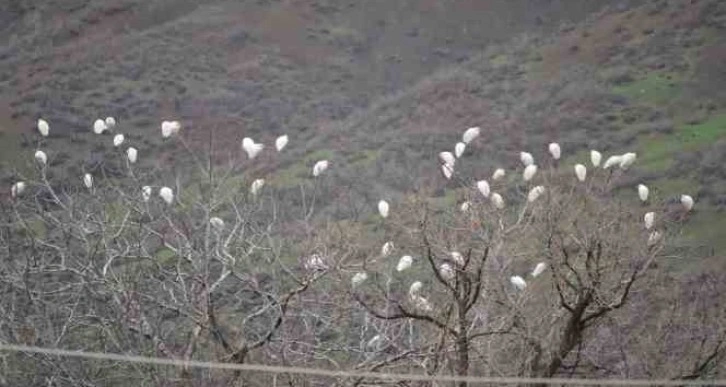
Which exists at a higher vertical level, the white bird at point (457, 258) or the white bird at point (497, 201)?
the white bird at point (497, 201)

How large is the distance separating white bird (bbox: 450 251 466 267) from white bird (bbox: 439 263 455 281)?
164 millimetres

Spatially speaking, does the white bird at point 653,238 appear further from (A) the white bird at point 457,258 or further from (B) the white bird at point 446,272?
(B) the white bird at point 446,272

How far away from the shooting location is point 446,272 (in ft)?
31.5

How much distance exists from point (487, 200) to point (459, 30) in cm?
3928

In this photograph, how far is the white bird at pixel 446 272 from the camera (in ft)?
31.1

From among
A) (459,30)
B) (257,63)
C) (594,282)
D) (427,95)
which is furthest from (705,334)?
(459,30)

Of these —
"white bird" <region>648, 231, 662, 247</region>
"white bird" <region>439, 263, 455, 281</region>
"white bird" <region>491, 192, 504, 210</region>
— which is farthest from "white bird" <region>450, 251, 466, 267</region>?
"white bird" <region>648, 231, 662, 247</region>

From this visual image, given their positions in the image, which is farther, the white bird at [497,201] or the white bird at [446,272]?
the white bird at [497,201]

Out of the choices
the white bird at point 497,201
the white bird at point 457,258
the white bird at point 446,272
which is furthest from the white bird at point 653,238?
the white bird at point 446,272

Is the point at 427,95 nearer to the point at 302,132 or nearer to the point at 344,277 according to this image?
the point at 302,132

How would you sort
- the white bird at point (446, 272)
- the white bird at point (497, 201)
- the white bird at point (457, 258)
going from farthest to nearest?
the white bird at point (497, 201)
the white bird at point (446, 272)
the white bird at point (457, 258)

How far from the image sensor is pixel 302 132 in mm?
38469

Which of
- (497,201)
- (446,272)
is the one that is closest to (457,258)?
(446,272)

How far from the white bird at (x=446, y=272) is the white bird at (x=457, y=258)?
16cm
